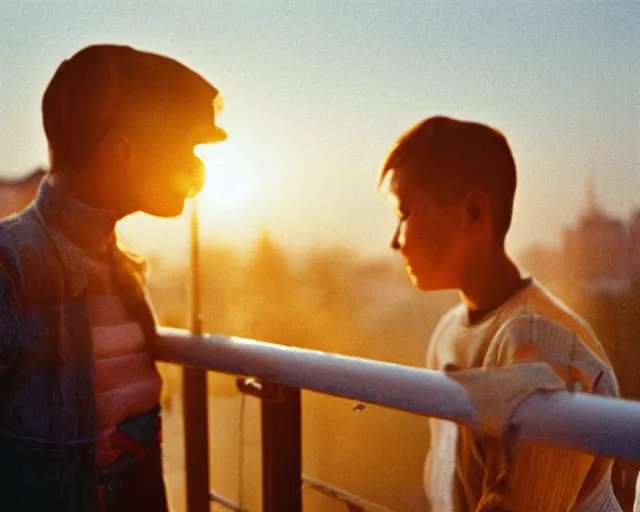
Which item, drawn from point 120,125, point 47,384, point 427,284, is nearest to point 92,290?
point 47,384

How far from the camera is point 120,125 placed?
1.09m

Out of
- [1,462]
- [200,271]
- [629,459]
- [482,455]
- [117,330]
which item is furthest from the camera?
[200,271]

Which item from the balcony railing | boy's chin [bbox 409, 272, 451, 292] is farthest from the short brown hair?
the balcony railing

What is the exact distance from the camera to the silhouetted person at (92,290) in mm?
1011

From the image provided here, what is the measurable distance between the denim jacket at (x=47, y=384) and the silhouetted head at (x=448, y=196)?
61 centimetres

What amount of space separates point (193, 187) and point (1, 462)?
0.61m

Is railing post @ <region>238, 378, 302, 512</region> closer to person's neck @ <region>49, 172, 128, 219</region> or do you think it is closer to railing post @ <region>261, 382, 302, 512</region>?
railing post @ <region>261, 382, 302, 512</region>

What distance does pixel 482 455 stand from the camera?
0.92 meters

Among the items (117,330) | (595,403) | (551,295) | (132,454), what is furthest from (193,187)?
(595,403)

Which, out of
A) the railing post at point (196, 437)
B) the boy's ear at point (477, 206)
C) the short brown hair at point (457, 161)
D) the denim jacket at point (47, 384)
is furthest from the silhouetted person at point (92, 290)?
the boy's ear at point (477, 206)

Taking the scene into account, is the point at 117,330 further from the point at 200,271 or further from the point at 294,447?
the point at 294,447

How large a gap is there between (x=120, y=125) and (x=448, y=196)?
24.7 inches

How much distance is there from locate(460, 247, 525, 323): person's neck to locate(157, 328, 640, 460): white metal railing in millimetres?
263

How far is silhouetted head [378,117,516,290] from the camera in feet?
3.52
